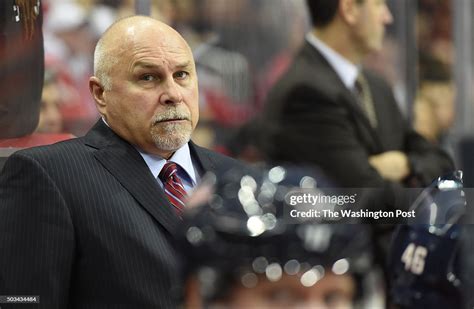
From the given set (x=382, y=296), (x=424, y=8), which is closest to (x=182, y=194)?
(x=424, y=8)

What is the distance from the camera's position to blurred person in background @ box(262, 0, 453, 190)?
7.74ft

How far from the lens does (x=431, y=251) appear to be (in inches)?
76.3

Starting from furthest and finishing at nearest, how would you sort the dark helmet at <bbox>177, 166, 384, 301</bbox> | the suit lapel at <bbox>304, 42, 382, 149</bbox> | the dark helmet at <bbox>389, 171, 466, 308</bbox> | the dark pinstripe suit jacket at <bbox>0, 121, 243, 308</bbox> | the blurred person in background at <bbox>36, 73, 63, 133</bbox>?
1. the blurred person in background at <bbox>36, 73, 63, 133</bbox>
2. the suit lapel at <bbox>304, 42, 382, 149</bbox>
3. the dark pinstripe suit jacket at <bbox>0, 121, 243, 308</bbox>
4. the dark helmet at <bbox>389, 171, 466, 308</bbox>
5. the dark helmet at <bbox>177, 166, 384, 301</bbox>

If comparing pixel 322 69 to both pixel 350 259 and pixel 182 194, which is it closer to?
pixel 182 194

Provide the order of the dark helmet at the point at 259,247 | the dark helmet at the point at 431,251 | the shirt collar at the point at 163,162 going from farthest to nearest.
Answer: the shirt collar at the point at 163,162 → the dark helmet at the point at 431,251 → the dark helmet at the point at 259,247

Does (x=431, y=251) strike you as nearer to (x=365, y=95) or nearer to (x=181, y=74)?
(x=365, y=95)

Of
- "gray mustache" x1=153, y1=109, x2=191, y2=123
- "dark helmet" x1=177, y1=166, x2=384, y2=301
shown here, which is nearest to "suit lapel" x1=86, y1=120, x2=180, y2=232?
"gray mustache" x1=153, y1=109, x2=191, y2=123

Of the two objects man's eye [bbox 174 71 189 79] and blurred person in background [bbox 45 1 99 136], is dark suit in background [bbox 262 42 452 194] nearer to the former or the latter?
man's eye [bbox 174 71 189 79]

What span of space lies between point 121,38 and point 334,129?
1.90 feet

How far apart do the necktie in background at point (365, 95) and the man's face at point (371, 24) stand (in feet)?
0.25

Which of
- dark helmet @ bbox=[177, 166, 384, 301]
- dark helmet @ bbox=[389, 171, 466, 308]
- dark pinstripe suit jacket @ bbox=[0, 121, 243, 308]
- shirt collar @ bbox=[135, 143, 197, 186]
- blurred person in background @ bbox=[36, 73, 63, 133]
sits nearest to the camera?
dark helmet @ bbox=[177, 166, 384, 301]

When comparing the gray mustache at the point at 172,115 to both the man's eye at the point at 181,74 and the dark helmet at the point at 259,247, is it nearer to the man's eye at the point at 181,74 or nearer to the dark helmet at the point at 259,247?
the man's eye at the point at 181,74

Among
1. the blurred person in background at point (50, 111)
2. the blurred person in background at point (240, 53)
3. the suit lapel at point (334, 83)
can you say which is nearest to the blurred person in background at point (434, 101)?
the suit lapel at point (334, 83)

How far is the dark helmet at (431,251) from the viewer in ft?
5.46
